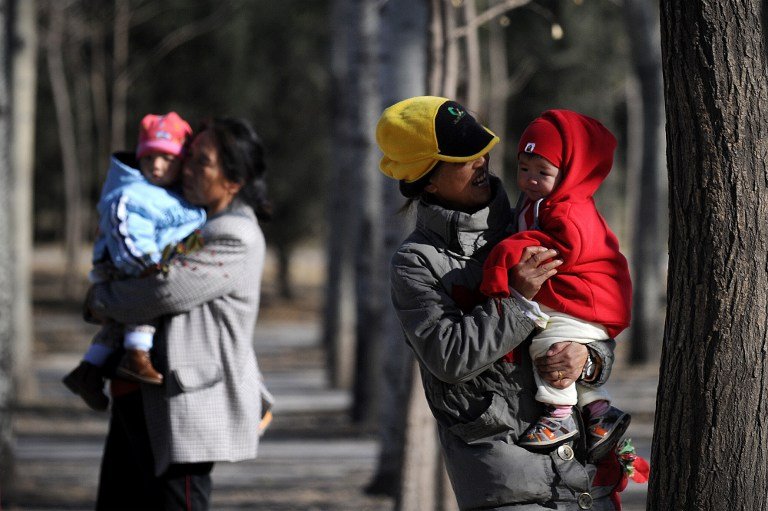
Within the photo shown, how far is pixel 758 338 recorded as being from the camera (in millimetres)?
3182

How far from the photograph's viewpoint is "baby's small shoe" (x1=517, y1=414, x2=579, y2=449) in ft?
10.4

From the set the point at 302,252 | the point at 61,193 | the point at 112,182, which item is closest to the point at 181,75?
the point at 61,193

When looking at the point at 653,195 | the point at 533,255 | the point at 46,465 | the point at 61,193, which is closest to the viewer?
the point at 533,255

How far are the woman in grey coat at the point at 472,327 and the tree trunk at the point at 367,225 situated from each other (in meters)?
8.30

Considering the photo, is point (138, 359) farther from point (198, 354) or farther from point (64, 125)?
point (64, 125)

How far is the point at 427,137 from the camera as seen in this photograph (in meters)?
3.27

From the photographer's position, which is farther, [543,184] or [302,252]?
[302,252]

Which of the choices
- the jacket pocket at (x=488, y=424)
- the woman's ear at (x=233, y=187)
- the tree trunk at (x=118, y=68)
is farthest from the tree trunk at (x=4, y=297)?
the tree trunk at (x=118, y=68)

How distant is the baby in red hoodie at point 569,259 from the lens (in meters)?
3.14

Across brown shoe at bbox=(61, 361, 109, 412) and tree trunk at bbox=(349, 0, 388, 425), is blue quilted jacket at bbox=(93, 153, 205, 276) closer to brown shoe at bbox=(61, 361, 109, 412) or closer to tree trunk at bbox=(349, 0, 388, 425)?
brown shoe at bbox=(61, 361, 109, 412)

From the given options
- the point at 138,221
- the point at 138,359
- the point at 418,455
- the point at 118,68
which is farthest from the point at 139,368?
the point at 118,68

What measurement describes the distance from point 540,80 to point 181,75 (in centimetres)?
902

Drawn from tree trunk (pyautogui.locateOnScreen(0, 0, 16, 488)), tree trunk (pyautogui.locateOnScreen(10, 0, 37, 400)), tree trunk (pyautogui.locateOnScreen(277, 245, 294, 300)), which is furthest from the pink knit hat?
tree trunk (pyautogui.locateOnScreen(277, 245, 294, 300))

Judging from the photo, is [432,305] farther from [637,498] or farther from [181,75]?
[181,75]
